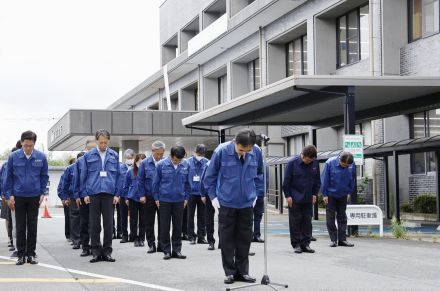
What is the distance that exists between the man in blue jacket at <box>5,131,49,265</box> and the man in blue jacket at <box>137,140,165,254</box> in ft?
6.71

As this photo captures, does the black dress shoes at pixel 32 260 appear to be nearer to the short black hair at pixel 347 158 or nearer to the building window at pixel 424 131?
the short black hair at pixel 347 158

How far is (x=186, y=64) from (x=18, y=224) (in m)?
32.8

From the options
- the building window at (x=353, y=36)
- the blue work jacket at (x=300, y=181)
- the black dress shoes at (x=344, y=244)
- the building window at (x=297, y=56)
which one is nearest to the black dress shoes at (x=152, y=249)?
the blue work jacket at (x=300, y=181)

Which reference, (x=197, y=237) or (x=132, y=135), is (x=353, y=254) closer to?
(x=197, y=237)

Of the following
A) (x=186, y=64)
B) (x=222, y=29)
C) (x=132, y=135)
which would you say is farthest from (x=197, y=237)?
(x=186, y=64)

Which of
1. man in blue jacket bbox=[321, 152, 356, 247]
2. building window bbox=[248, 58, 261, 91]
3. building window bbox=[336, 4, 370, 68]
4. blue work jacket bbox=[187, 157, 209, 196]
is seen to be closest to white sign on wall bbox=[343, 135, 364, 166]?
Result: man in blue jacket bbox=[321, 152, 356, 247]

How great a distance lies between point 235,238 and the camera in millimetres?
9242

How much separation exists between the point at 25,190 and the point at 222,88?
105ft

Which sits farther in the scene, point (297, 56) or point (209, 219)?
point (297, 56)

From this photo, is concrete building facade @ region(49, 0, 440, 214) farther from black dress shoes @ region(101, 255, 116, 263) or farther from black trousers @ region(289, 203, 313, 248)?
black dress shoes @ region(101, 255, 116, 263)

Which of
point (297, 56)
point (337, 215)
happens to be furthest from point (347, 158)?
point (297, 56)

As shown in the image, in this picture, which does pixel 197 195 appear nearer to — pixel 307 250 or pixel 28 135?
pixel 307 250

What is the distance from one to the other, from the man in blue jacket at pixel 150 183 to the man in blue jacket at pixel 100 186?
1.10 meters

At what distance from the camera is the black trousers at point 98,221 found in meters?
11.7
